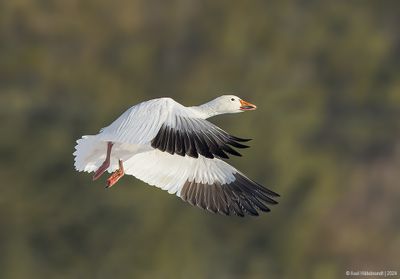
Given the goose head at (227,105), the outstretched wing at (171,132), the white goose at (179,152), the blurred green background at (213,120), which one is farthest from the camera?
the blurred green background at (213,120)

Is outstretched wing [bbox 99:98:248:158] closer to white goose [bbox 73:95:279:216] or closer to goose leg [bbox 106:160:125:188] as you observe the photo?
white goose [bbox 73:95:279:216]

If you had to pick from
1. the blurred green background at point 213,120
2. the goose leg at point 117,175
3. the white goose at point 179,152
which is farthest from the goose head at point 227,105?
the blurred green background at point 213,120

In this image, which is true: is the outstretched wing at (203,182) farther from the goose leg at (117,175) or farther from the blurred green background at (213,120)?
the blurred green background at (213,120)

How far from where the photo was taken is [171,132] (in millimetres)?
10773

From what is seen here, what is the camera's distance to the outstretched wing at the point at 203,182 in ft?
39.1

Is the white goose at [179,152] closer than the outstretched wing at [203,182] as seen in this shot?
Yes

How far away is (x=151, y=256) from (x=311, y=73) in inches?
431

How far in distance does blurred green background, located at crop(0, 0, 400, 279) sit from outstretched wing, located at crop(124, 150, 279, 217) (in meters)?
10.1

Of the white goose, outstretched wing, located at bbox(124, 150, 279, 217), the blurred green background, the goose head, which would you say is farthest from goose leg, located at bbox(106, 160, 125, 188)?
the blurred green background

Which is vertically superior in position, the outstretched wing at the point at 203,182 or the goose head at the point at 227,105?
the goose head at the point at 227,105

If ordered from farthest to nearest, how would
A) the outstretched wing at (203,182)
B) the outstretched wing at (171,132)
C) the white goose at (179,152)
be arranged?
the outstretched wing at (203,182) → the white goose at (179,152) → the outstretched wing at (171,132)

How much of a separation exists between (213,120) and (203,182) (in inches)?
467

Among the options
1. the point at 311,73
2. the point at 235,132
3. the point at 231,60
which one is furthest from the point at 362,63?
the point at 235,132

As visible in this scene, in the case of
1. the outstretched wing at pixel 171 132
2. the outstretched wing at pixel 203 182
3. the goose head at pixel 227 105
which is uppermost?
the goose head at pixel 227 105
